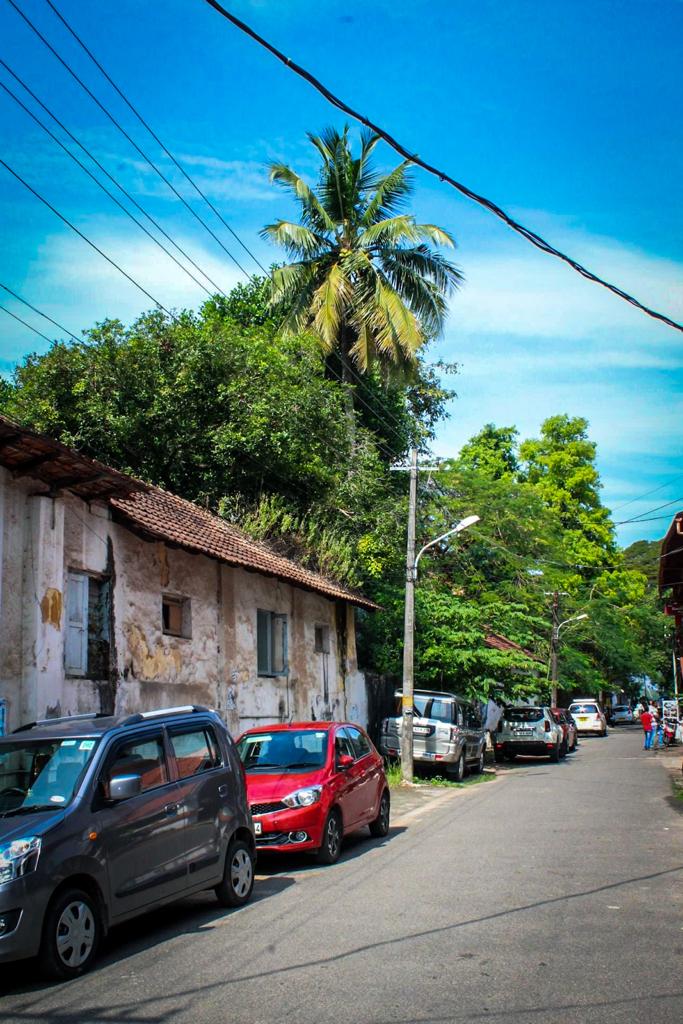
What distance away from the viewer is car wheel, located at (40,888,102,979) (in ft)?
21.5

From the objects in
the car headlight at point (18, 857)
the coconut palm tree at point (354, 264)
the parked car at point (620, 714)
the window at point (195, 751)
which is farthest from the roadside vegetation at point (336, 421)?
the parked car at point (620, 714)

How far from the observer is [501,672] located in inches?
1137

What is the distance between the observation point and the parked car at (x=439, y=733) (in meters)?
23.5

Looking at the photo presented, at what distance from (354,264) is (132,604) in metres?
17.9

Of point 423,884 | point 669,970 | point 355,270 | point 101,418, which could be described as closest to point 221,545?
point 101,418

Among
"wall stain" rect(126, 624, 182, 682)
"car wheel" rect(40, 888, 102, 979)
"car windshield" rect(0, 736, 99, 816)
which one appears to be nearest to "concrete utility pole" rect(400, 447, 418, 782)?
"wall stain" rect(126, 624, 182, 682)

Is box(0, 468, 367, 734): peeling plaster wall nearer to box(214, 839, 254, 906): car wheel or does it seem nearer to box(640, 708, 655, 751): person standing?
box(214, 839, 254, 906): car wheel

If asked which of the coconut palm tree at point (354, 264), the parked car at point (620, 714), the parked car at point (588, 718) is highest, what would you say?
the coconut palm tree at point (354, 264)

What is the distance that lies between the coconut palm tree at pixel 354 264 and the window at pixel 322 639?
9.02 metres

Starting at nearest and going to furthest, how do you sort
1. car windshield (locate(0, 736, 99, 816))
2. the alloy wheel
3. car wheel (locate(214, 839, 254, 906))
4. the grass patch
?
1. the alloy wheel
2. car windshield (locate(0, 736, 99, 816))
3. car wheel (locate(214, 839, 254, 906))
4. the grass patch

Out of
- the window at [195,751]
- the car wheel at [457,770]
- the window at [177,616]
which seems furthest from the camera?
the car wheel at [457,770]

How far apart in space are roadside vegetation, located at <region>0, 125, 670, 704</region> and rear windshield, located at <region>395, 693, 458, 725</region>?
2.59m

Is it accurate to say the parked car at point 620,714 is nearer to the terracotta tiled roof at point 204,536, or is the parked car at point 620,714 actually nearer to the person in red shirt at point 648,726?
the person in red shirt at point 648,726

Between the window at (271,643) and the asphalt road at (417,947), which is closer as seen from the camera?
the asphalt road at (417,947)
